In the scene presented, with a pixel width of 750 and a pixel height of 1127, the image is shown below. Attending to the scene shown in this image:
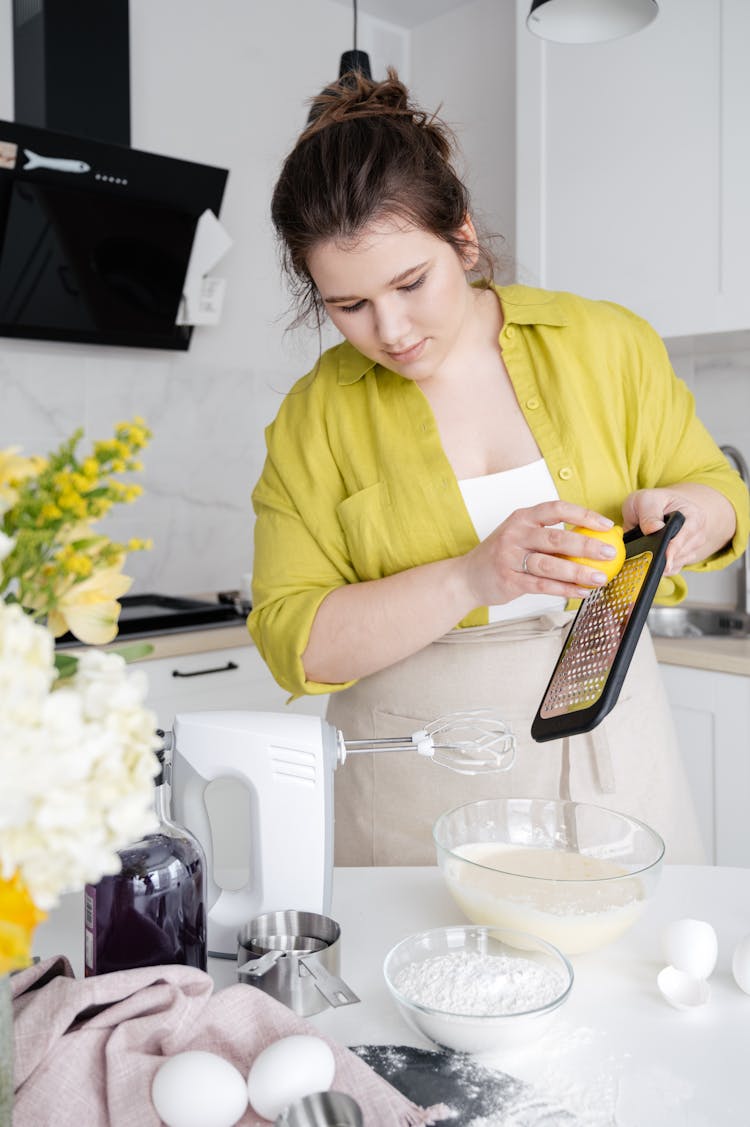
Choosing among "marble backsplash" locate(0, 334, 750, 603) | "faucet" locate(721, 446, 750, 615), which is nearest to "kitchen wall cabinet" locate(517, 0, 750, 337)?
"marble backsplash" locate(0, 334, 750, 603)

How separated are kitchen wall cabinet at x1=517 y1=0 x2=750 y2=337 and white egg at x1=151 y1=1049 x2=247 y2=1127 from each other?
190 centimetres

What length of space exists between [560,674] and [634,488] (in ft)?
1.38

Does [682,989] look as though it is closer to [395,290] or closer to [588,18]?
[395,290]

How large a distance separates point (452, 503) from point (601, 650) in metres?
0.41

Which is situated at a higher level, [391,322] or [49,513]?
[391,322]

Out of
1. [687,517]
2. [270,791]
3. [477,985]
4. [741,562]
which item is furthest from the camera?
[741,562]

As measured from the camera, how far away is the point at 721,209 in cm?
216

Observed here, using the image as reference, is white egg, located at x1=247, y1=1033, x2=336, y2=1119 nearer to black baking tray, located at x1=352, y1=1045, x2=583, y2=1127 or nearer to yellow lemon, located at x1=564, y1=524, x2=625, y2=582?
black baking tray, located at x1=352, y1=1045, x2=583, y2=1127

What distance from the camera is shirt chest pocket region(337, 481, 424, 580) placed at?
52.3 inches

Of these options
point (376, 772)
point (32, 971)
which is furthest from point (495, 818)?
point (32, 971)

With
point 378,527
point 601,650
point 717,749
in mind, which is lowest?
point 717,749

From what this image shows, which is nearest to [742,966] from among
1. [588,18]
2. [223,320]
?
[588,18]

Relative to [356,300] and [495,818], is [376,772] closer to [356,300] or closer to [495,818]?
[495,818]

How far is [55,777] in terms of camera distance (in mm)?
445
